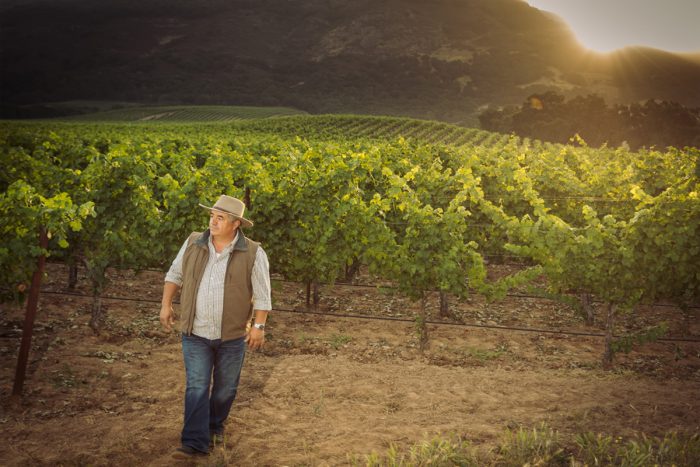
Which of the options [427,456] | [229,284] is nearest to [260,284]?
[229,284]

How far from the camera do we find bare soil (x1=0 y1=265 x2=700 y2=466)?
5.11 m

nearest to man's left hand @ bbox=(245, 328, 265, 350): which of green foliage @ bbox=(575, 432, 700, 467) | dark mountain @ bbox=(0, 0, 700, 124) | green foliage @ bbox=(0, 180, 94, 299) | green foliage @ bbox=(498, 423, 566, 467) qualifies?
green foliage @ bbox=(498, 423, 566, 467)

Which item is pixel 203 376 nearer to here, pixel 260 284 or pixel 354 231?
pixel 260 284

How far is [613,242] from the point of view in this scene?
8.15 meters

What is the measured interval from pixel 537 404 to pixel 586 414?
1.94ft

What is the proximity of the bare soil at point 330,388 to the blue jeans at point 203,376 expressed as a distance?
12.8 inches

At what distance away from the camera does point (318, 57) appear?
161m

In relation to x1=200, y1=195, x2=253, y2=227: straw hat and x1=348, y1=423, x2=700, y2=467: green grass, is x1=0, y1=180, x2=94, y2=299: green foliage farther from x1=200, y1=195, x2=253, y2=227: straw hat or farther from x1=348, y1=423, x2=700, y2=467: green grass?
x1=348, y1=423, x2=700, y2=467: green grass

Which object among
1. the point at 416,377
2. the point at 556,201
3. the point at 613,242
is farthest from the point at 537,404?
the point at 556,201

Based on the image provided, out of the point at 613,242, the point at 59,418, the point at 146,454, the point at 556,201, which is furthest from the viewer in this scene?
the point at 556,201

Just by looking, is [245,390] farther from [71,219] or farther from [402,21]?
[402,21]

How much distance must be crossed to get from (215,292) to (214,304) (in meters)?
0.09

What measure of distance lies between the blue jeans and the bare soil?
0.32m

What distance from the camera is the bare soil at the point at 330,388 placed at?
5.11 m
